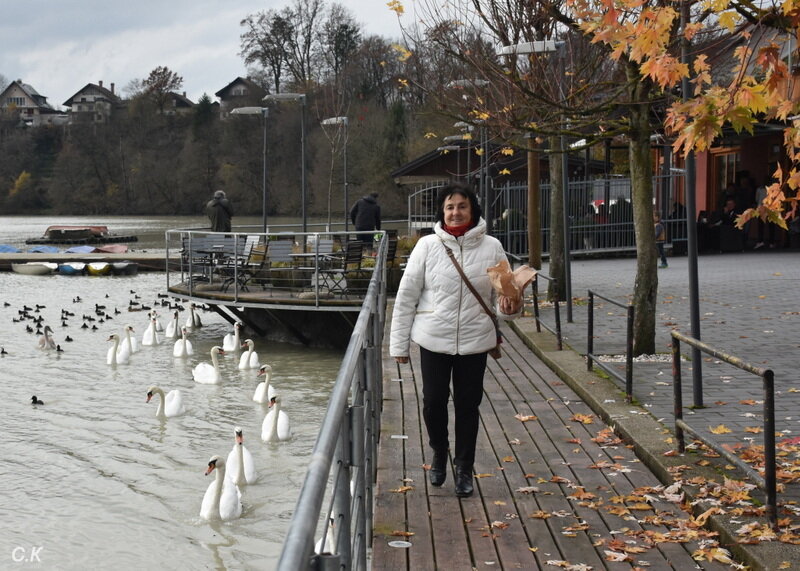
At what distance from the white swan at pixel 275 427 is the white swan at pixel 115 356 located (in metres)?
8.81

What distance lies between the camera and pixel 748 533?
5164mm

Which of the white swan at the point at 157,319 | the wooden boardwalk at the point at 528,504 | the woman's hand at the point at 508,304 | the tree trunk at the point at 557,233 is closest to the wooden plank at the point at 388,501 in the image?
the wooden boardwalk at the point at 528,504

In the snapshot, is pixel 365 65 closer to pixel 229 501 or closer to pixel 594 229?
pixel 594 229

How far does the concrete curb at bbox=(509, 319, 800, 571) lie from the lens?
4.91 m

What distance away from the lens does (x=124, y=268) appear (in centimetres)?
4538

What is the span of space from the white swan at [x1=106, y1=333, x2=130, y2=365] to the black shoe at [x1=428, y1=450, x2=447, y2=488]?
1639cm

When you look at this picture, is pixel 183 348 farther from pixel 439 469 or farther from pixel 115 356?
pixel 439 469

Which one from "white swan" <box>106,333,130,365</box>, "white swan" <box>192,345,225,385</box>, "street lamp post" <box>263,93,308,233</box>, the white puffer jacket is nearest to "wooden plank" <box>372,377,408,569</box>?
the white puffer jacket

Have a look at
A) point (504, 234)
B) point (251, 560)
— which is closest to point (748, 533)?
point (251, 560)

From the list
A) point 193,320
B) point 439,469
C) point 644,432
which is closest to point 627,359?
point 644,432

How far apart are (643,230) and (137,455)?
22.6 feet

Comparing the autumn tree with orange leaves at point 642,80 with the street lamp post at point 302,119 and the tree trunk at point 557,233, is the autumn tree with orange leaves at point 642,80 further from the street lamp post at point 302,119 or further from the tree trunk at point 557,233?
the street lamp post at point 302,119

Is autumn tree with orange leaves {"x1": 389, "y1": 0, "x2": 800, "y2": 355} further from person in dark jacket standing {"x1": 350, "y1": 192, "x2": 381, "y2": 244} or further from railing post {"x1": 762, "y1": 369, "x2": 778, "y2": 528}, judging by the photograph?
person in dark jacket standing {"x1": 350, "y1": 192, "x2": 381, "y2": 244}

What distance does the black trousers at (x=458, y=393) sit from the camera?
6.06 meters
